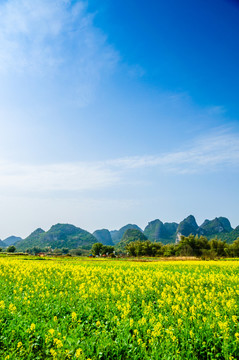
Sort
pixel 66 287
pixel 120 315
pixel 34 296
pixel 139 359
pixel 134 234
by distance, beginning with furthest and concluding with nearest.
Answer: pixel 134 234, pixel 66 287, pixel 34 296, pixel 120 315, pixel 139 359

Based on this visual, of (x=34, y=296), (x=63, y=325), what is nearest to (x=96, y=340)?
(x=63, y=325)

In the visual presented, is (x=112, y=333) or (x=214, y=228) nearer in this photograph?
(x=112, y=333)

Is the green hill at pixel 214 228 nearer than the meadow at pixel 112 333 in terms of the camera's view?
No

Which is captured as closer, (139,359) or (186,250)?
(139,359)

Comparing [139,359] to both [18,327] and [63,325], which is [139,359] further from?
[18,327]

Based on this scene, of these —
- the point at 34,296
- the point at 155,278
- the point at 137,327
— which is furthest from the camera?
the point at 155,278

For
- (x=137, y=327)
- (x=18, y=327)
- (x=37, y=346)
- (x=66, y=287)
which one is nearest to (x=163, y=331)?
(x=137, y=327)

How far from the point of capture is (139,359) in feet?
14.7

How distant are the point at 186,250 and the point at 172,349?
7573cm

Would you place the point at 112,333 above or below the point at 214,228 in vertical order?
above

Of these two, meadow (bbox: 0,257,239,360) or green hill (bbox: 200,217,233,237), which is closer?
meadow (bbox: 0,257,239,360)

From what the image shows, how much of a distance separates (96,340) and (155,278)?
7092 millimetres

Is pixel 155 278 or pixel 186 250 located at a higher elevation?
pixel 155 278

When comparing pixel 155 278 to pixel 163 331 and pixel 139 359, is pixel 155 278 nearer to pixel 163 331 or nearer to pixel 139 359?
pixel 163 331
